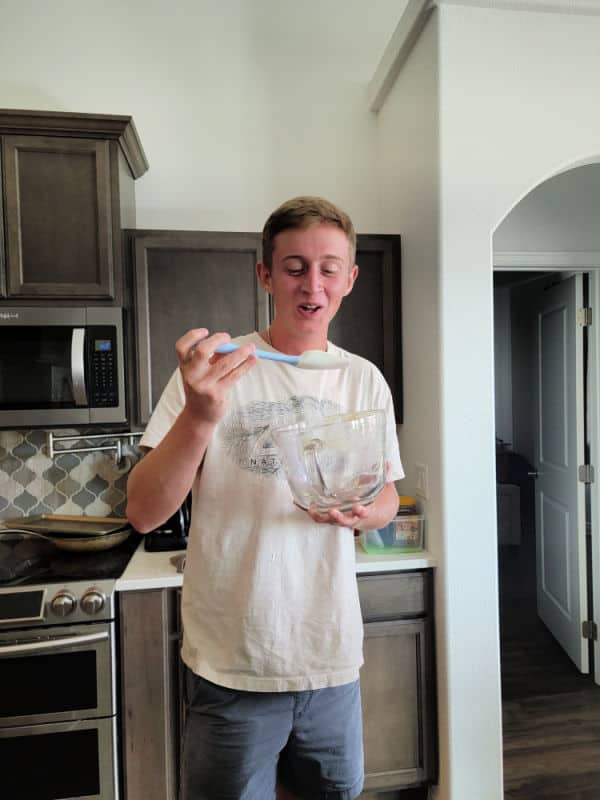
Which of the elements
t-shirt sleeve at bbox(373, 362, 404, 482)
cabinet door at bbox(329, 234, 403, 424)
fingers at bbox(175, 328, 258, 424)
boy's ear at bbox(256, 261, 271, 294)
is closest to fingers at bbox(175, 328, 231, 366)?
fingers at bbox(175, 328, 258, 424)

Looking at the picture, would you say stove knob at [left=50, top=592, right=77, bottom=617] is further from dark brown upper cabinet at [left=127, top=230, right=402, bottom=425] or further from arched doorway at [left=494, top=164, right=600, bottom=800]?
arched doorway at [left=494, top=164, right=600, bottom=800]

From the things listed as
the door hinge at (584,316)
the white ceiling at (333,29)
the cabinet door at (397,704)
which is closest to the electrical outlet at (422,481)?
the cabinet door at (397,704)

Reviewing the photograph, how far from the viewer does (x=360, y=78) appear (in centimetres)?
238

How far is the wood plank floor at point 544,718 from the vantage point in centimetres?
209

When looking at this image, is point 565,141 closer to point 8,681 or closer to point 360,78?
point 360,78

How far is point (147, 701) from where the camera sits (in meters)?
1.66

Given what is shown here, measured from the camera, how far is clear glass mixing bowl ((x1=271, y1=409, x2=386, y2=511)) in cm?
100

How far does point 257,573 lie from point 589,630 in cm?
252

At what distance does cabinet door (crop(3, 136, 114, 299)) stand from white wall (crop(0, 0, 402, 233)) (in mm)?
404

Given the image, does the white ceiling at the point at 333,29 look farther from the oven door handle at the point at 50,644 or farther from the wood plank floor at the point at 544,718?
the wood plank floor at the point at 544,718

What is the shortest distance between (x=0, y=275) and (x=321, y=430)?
1401 mm

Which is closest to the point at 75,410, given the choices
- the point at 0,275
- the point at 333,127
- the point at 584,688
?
the point at 0,275

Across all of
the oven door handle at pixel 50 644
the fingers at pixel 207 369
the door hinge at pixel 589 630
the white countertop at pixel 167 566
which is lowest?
the door hinge at pixel 589 630

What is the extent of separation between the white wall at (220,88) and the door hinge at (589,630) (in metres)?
2.27
